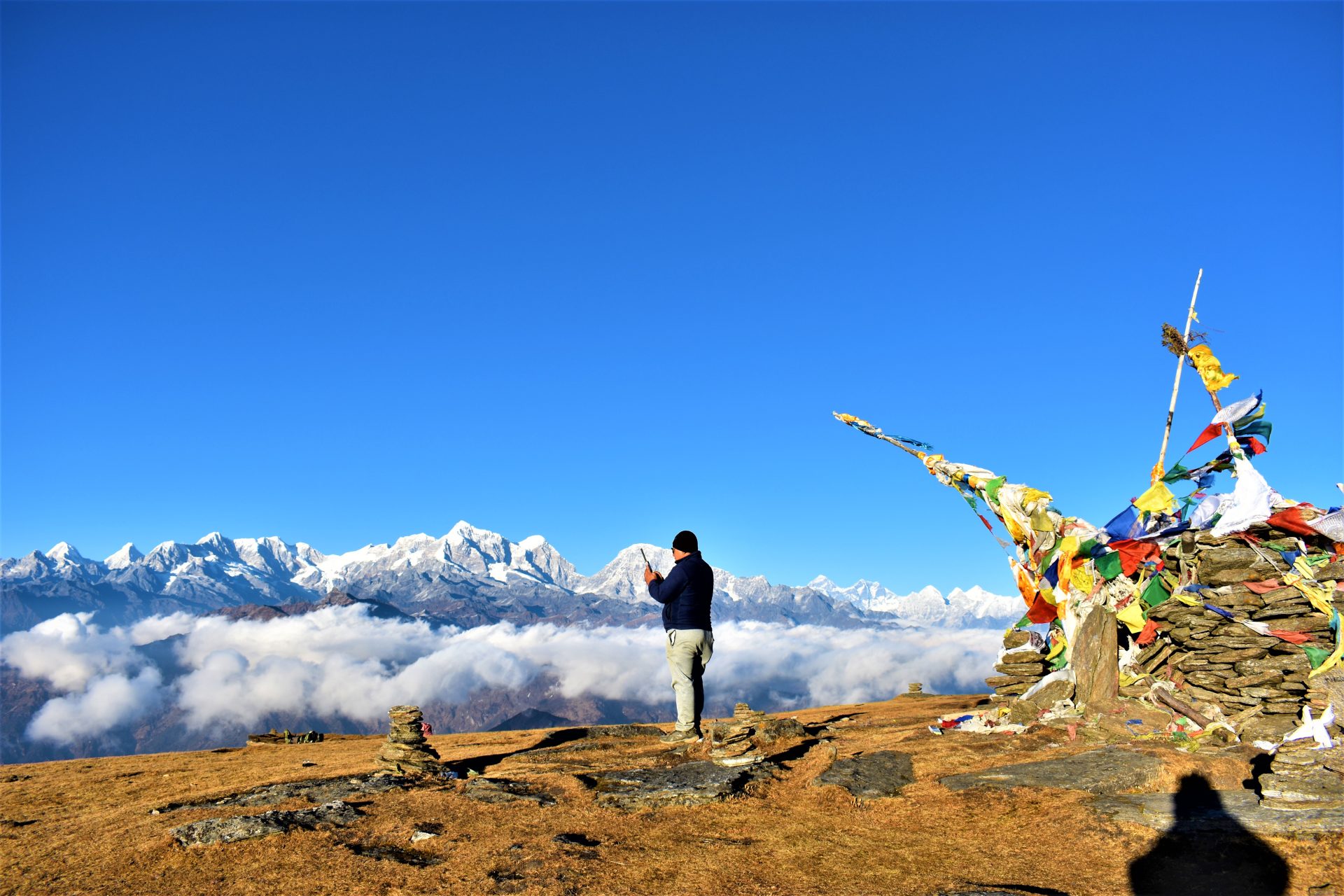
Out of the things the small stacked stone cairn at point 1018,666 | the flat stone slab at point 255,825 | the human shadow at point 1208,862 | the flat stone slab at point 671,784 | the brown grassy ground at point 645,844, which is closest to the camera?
the human shadow at point 1208,862

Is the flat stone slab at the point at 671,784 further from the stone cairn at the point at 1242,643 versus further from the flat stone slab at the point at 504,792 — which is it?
the stone cairn at the point at 1242,643

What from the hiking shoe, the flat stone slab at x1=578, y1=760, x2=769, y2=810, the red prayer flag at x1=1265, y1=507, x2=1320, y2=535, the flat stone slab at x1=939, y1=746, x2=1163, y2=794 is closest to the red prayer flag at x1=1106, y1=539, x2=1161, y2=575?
the red prayer flag at x1=1265, y1=507, x2=1320, y2=535

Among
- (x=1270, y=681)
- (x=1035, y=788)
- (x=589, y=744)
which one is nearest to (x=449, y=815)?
(x=589, y=744)

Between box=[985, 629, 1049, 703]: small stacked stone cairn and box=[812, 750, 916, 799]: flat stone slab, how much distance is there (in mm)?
5939

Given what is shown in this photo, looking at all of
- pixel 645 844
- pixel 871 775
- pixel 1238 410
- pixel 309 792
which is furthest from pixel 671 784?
pixel 1238 410

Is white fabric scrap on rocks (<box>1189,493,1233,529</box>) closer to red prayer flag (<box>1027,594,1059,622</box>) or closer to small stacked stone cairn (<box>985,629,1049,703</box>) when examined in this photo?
red prayer flag (<box>1027,594,1059,622</box>)

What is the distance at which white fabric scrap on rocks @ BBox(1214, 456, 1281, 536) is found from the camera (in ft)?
54.2

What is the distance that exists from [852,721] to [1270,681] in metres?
9.77

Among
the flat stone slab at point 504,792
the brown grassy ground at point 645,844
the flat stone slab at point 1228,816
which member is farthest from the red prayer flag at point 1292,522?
the flat stone slab at point 504,792

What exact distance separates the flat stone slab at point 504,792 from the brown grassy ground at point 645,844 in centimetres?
26

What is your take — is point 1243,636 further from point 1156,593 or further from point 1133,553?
point 1133,553

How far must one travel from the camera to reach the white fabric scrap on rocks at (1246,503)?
16.5 meters

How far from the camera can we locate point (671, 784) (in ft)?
39.2

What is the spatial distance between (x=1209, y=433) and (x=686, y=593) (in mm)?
13248
